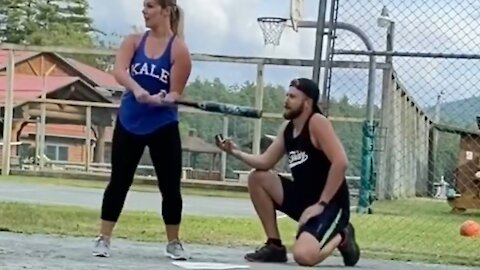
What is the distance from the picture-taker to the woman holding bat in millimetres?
6402

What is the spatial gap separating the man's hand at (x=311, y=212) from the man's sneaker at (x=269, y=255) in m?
0.31

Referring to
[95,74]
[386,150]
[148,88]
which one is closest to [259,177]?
[148,88]

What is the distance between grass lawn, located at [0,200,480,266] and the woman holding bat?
1802 mm

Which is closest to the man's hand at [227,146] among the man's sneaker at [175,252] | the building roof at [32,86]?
the man's sneaker at [175,252]

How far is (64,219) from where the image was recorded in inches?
410

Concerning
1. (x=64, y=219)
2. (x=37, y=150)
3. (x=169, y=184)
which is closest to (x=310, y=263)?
(x=169, y=184)

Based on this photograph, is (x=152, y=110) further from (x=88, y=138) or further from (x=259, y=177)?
(x=88, y=138)

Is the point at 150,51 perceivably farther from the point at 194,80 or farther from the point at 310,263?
the point at 194,80

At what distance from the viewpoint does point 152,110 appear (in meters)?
6.39

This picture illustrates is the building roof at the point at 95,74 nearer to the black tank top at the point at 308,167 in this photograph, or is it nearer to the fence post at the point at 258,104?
A: the fence post at the point at 258,104

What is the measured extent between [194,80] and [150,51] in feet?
44.4

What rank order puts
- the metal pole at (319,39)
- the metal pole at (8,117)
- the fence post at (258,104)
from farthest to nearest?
the metal pole at (8,117), the fence post at (258,104), the metal pole at (319,39)

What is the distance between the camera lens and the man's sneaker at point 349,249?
267 inches

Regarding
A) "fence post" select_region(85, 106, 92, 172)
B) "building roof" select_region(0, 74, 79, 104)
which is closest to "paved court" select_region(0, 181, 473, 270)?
"fence post" select_region(85, 106, 92, 172)
